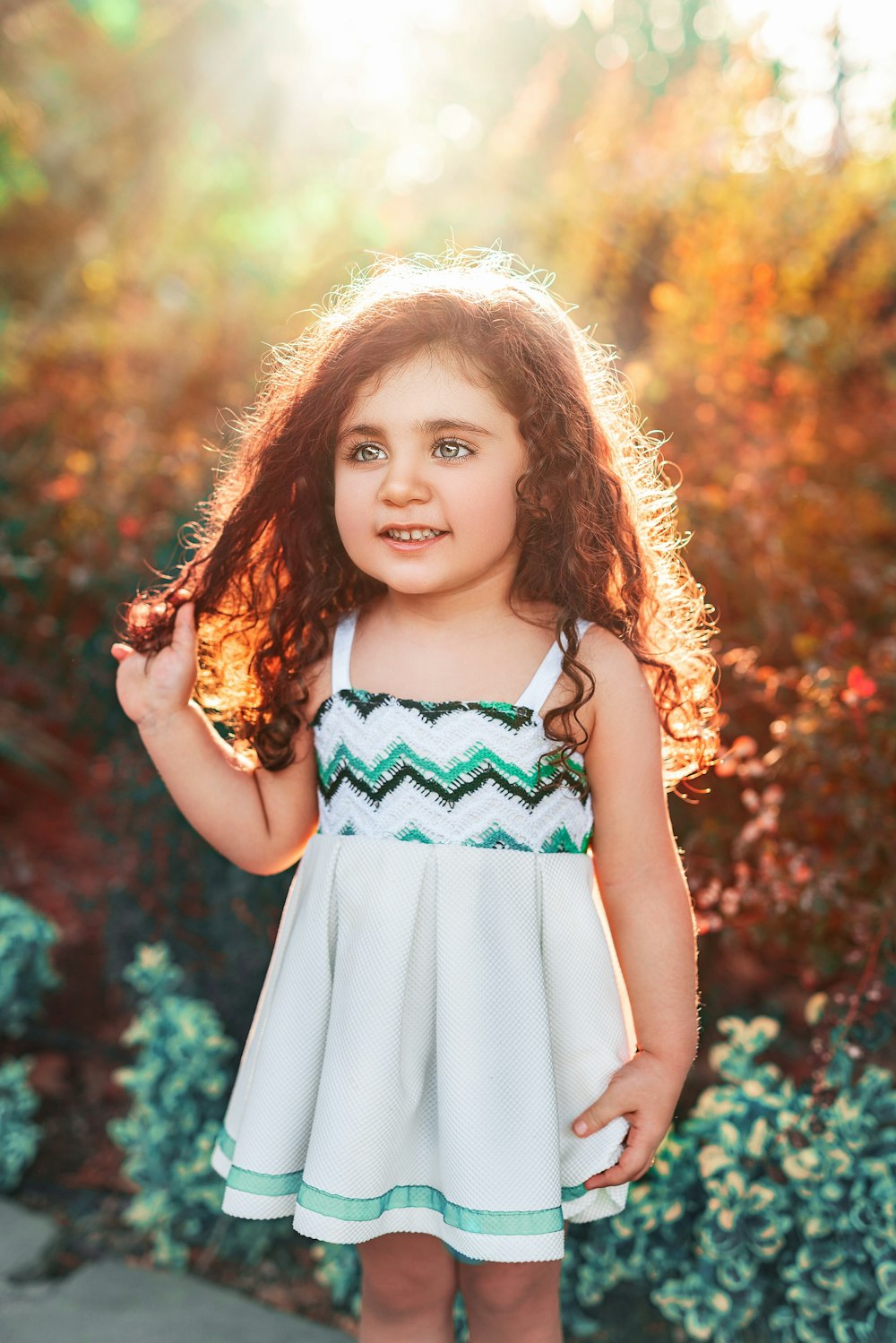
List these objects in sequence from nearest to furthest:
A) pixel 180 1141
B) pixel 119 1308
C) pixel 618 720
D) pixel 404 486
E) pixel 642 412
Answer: pixel 404 486 < pixel 618 720 < pixel 119 1308 < pixel 180 1141 < pixel 642 412

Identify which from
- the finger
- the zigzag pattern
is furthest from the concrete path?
the zigzag pattern

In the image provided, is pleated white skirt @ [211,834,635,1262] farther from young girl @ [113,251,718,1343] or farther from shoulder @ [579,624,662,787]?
shoulder @ [579,624,662,787]

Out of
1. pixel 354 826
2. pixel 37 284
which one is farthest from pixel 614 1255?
pixel 37 284

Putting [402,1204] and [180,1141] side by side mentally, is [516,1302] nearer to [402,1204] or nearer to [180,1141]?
[402,1204]

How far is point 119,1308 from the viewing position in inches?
85.1

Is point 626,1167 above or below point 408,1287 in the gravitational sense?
above

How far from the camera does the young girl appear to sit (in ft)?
4.80

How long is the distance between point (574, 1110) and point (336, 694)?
0.66m

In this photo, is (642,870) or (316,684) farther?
(316,684)

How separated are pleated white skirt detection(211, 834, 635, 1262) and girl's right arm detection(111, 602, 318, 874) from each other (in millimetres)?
181

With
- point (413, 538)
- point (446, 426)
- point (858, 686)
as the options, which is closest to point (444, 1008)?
point (413, 538)

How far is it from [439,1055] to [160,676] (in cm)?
68

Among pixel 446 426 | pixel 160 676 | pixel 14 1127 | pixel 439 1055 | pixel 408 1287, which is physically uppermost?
pixel 446 426

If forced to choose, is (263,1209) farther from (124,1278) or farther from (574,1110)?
(124,1278)
